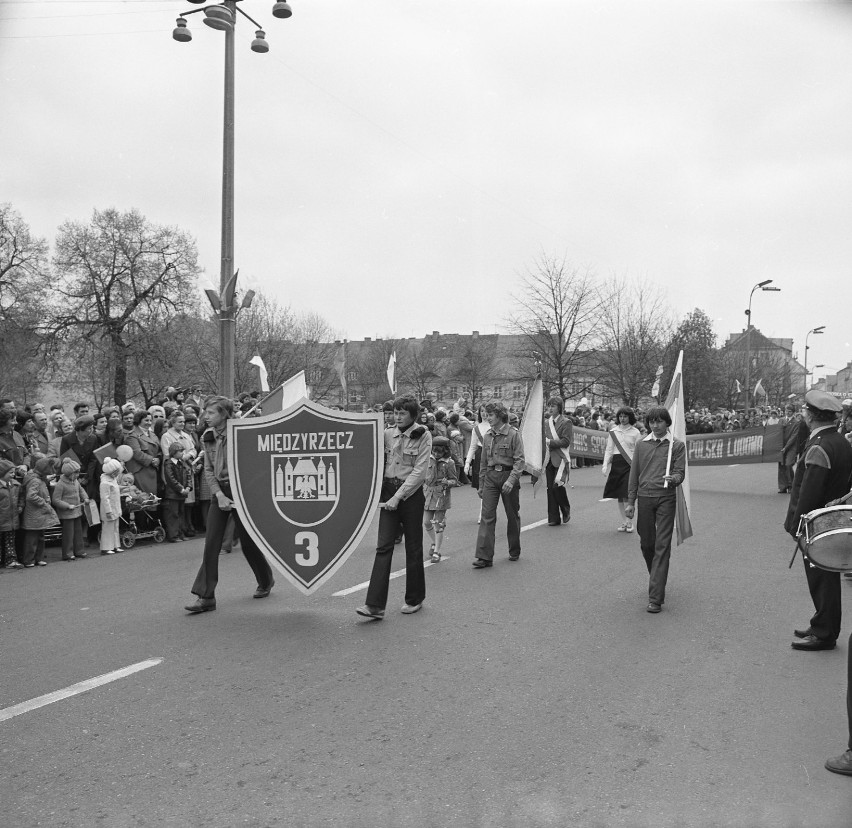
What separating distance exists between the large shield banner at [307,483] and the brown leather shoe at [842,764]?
3559 mm

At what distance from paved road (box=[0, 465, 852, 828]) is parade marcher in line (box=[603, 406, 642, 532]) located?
342 cm

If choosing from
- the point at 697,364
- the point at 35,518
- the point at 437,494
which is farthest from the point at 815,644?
the point at 697,364

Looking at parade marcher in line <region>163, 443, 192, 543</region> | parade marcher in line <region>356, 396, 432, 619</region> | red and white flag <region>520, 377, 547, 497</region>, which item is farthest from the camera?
red and white flag <region>520, 377, 547, 497</region>

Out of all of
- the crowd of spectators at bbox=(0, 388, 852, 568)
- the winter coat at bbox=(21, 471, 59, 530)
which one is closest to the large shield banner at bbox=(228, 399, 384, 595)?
the crowd of spectators at bbox=(0, 388, 852, 568)

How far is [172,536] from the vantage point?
37.2ft

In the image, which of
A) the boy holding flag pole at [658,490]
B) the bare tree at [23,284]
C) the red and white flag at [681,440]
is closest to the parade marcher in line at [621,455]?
the red and white flag at [681,440]

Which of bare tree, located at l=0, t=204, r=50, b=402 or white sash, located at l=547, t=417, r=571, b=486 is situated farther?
bare tree, located at l=0, t=204, r=50, b=402

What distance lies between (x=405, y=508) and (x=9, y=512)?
510 cm

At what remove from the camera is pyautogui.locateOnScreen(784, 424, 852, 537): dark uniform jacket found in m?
5.63

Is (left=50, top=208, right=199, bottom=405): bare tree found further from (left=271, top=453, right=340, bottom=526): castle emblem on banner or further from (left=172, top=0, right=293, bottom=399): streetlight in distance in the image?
(left=271, top=453, right=340, bottom=526): castle emblem on banner

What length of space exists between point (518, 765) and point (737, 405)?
56172 mm

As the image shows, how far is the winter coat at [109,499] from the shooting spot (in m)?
10.4

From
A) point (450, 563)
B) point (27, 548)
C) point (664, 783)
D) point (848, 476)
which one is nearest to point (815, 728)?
point (664, 783)

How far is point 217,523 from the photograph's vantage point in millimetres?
6859
